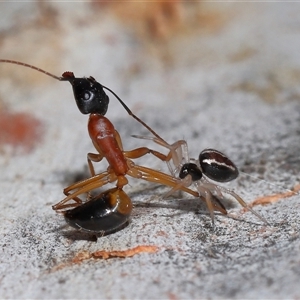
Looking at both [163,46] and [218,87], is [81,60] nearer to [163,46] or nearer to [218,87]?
[163,46]

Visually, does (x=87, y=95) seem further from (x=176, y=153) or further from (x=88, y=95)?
(x=176, y=153)

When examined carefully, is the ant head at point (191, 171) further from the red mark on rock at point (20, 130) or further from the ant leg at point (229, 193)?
the red mark on rock at point (20, 130)

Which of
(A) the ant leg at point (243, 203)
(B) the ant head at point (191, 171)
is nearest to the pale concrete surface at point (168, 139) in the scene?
(A) the ant leg at point (243, 203)

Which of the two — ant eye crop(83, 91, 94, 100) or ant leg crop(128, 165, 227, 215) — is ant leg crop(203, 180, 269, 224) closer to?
ant leg crop(128, 165, 227, 215)

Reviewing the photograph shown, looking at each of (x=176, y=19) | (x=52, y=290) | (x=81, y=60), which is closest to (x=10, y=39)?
(x=81, y=60)

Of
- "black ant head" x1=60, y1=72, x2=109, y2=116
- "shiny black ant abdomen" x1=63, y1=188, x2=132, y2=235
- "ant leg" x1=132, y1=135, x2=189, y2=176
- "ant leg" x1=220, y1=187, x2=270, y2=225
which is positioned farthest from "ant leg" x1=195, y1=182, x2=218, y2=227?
"black ant head" x1=60, y1=72, x2=109, y2=116

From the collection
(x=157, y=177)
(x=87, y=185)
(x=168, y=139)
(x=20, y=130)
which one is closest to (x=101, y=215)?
(x=87, y=185)
